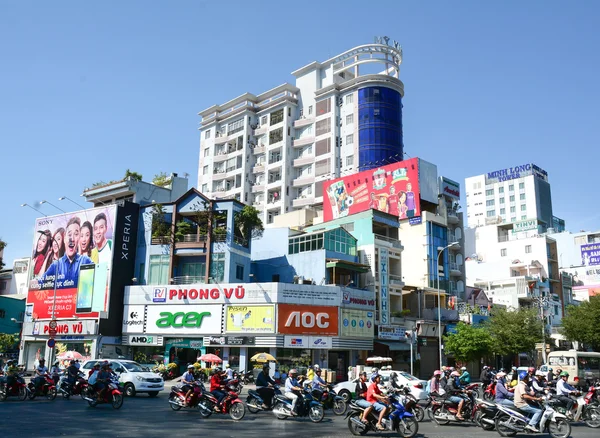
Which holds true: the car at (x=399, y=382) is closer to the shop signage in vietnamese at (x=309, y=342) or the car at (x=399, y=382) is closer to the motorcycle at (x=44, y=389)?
the motorcycle at (x=44, y=389)

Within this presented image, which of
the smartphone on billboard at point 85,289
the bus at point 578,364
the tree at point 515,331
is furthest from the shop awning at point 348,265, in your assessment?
the smartphone on billboard at point 85,289

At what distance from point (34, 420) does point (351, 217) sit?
132 ft

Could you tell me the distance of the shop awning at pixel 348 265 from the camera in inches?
1864

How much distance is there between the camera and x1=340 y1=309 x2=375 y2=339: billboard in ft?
146

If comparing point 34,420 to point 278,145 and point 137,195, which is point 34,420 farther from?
point 278,145

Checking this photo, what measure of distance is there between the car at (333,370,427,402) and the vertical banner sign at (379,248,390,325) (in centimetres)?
2008

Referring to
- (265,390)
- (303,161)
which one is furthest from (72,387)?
(303,161)

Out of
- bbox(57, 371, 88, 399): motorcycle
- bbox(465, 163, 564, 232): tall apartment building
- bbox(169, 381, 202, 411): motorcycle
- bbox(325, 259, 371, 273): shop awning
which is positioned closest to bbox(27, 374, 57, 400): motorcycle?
bbox(57, 371, 88, 399): motorcycle

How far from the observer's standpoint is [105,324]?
45.9 metres

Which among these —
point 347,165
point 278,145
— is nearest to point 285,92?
point 278,145

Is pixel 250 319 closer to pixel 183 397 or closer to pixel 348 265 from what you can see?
pixel 348 265

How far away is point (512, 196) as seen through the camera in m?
128

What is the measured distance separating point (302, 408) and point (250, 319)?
79.3ft

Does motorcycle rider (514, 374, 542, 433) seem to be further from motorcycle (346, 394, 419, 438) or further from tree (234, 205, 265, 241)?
tree (234, 205, 265, 241)
